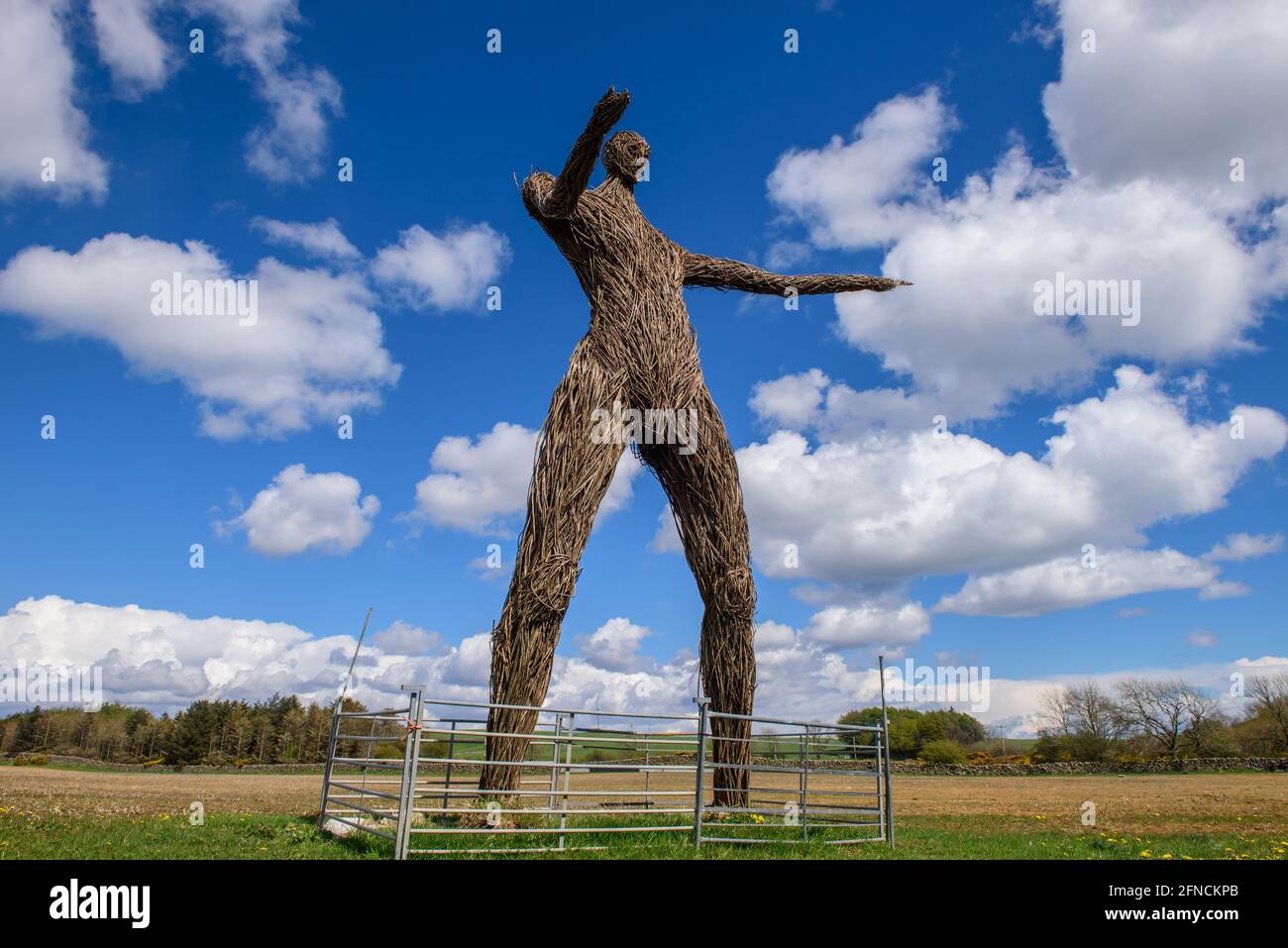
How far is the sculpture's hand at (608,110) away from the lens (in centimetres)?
726

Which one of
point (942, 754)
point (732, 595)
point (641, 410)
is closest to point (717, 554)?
point (732, 595)

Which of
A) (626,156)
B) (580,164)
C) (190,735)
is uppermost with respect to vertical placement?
(626,156)

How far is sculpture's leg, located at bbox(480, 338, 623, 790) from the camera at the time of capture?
7172 millimetres

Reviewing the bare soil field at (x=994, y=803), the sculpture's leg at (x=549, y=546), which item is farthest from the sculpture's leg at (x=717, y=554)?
the bare soil field at (x=994, y=803)

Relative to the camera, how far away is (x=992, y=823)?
11.2 metres

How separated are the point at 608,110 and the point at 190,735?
135 ft

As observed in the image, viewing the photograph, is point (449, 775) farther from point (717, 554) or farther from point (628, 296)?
point (628, 296)

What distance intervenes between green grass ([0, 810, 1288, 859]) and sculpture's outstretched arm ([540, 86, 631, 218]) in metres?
6.07

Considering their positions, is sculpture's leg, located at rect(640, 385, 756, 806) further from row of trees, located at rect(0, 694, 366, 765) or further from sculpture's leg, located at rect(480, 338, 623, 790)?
row of trees, located at rect(0, 694, 366, 765)

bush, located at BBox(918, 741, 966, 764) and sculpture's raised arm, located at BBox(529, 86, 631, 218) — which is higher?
sculpture's raised arm, located at BBox(529, 86, 631, 218)

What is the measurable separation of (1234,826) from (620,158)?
11.2 meters

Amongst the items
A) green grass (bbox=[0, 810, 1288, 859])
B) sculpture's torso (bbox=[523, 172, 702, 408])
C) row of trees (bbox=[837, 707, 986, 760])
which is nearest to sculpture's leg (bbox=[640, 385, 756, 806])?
sculpture's torso (bbox=[523, 172, 702, 408])

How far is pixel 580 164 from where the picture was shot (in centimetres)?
805

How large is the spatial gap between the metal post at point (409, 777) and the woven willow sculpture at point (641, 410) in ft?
5.45
